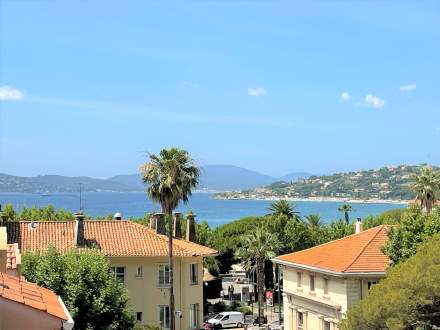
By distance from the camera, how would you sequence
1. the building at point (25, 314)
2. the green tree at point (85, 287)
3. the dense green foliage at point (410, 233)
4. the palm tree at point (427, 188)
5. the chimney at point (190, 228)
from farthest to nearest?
the palm tree at point (427, 188) < the chimney at point (190, 228) < the dense green foliage at point (410, 233) < the green tree at point (85, 287) < the building at point (25, 314)

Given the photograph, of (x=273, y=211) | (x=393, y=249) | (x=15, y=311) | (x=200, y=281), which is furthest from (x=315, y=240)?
(x=15, y=311)

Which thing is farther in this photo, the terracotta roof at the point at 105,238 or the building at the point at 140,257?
the building at the point at 140,257

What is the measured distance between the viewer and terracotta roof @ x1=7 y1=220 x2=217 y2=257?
51531mm

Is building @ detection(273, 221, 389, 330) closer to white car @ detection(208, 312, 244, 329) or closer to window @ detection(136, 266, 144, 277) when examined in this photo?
white car @ detection(208, 312, 244, 329)

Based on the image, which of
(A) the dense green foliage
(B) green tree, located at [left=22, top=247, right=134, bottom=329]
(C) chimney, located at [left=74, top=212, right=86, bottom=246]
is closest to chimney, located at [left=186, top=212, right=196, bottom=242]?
(C) chimney, located at [left=74, top=212, right=86, bottom=246]

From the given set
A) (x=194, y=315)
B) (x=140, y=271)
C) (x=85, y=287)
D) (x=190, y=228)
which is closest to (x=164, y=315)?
(x=194, y=315)

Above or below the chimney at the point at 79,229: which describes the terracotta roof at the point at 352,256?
below

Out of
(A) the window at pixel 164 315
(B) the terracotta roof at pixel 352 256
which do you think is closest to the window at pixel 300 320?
(B) the terracotta roof at pixel 352 256

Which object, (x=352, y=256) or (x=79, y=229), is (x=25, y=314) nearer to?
(x=352, y=256)

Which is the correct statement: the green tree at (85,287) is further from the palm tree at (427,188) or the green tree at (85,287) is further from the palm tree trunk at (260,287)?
the palm tree at (427,188)

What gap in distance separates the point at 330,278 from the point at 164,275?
12.8 meters

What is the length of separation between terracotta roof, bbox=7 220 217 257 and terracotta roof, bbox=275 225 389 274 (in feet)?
25.7

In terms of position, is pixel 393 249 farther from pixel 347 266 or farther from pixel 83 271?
pixel 83 271

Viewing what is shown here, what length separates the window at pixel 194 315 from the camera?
180 ft
